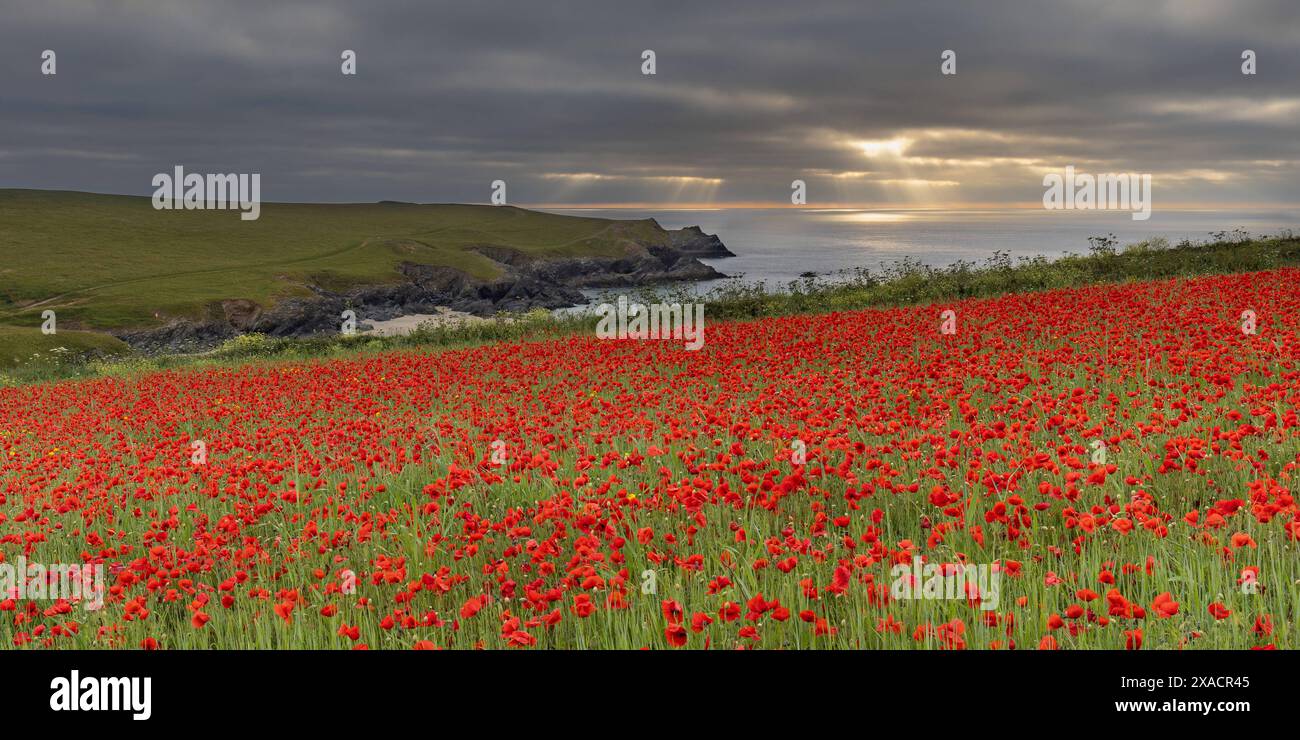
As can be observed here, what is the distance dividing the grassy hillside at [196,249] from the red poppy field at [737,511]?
85752 mm

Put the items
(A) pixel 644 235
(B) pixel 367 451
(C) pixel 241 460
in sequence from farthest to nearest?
(A) pixel 644 235, (C) pixel 241 460, (B) pixel 367 451

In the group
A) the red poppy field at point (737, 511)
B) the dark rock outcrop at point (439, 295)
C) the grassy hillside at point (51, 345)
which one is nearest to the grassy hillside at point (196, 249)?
the dark rock outcrop at point (439, 295)

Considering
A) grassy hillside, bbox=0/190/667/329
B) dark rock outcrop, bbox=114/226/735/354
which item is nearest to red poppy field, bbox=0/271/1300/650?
dark rock outcrop, bbox=114/226/735/354

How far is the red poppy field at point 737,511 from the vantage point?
3.88 metres

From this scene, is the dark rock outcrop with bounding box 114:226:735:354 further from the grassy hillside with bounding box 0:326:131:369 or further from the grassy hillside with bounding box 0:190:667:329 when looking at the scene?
the grassy hillside with bounding box 0:326:131:369

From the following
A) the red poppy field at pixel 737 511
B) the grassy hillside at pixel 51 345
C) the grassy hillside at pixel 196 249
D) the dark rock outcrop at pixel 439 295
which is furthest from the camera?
the grassy hillside at pixel 196 249

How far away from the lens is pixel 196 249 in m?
127

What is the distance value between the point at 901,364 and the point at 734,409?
3706 millimetres

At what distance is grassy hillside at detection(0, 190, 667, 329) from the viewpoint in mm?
89688

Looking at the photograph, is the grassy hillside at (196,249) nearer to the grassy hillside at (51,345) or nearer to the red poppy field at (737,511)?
the grassy hillside at (51,345)

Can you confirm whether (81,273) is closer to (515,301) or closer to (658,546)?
(515,301)

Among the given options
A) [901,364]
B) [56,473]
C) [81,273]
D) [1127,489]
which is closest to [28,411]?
[56,473]

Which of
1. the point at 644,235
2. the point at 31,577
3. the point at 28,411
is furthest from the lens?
the point at 644,235

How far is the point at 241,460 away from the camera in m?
9.63
